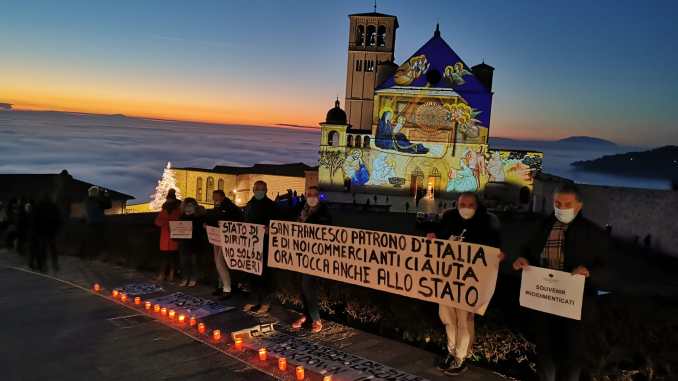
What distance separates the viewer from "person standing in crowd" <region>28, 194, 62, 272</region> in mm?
10555

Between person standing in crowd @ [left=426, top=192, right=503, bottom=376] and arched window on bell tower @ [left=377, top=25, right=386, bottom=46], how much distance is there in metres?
48.2

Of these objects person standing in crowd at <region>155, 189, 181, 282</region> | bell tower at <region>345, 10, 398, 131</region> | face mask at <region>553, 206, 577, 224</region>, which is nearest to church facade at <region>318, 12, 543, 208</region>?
bell tower at <region>345, 10, 398, 131</region>

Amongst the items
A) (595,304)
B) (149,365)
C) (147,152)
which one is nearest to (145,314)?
(149,365)

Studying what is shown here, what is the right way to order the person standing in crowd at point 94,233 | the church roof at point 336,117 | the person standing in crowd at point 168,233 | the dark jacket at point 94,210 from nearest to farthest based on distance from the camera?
the person standing in crowd at point 168,233
the person standing in crowd at point 94,233
the dark jacket at point 94,210
the church roof at point 336,117

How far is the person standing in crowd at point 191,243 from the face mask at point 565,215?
6.56m

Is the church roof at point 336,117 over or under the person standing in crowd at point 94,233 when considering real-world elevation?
over

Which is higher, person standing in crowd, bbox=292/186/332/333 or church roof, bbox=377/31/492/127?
church roof, bbox=377/31/492/127

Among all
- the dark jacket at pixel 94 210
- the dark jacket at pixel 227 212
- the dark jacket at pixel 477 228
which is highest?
the dark jacket at pixel 477 228

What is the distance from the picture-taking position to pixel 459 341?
5.78 metres

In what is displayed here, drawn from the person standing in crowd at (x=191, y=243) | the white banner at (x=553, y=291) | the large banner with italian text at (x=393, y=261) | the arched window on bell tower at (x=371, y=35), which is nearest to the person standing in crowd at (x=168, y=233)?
the person standing in crowd at (x=191, y=243)

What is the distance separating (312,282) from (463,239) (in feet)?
8.14

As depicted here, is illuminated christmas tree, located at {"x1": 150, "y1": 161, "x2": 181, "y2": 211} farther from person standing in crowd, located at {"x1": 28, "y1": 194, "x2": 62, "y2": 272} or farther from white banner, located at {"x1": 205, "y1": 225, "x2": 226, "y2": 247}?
white banner, located at {"x1": 205, "y1": 225, "x2": 226, "y2": 247}

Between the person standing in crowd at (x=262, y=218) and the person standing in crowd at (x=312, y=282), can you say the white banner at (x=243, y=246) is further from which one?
the person standing in crowd at (x=312, y=282)

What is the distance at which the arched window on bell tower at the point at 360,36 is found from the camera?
51750mm
